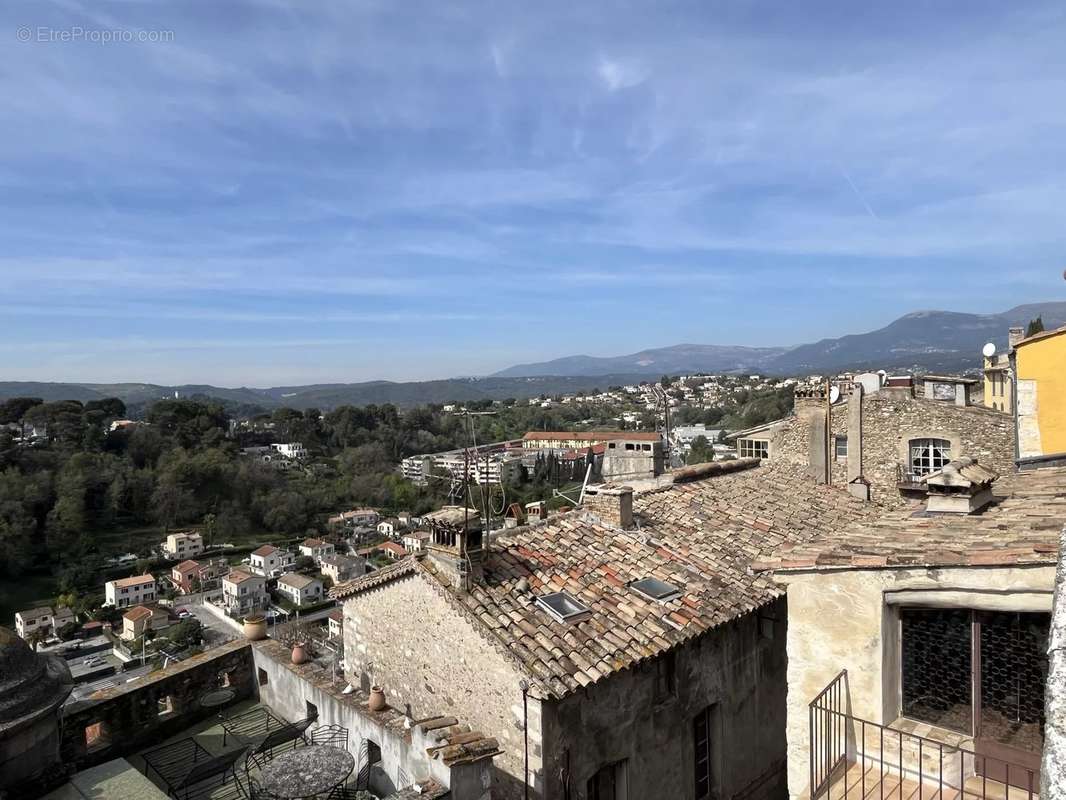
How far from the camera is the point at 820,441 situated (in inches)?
819

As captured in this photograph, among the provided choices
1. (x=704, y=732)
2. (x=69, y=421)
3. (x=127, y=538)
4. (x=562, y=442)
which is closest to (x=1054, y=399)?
(x=704, y=732)

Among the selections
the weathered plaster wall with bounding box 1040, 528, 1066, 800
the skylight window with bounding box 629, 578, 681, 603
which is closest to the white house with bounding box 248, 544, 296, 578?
the skylight window with bounding box 629, 578, 681, 603

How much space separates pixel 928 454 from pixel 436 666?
16717mm

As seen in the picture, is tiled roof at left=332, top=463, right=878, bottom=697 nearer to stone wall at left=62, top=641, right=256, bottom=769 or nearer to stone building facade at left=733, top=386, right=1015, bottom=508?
stone wall at left=62, top=641, right=256, bottom=769

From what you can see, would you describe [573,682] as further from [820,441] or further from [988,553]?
[820,441]

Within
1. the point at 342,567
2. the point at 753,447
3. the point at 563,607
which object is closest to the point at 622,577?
the point at 563,607

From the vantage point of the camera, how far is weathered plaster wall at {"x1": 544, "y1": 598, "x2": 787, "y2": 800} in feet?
29.4

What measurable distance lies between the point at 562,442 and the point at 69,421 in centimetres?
8363

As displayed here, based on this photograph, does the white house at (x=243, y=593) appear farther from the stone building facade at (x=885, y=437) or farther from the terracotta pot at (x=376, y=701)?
the terracotta pot at (x=376, y=701)

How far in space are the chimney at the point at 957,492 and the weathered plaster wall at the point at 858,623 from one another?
3161mm

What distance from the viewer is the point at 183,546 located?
8675 centimetres

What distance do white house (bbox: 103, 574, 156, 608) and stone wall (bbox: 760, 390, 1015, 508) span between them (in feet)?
243

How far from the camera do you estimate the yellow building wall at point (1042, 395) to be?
11.8m

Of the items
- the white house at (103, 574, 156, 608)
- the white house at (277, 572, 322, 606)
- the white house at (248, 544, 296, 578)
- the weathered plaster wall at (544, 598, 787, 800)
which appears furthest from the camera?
the white house at (248, 544, 296, 578)
